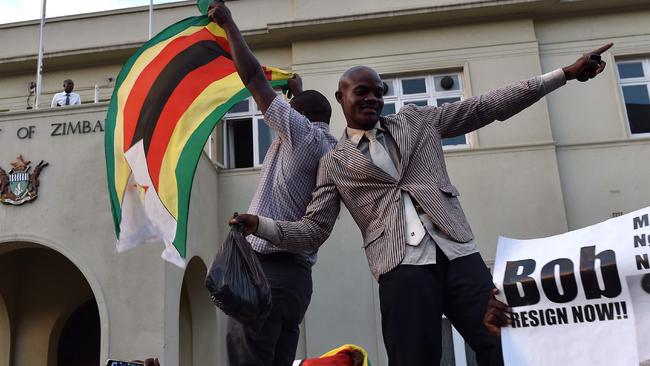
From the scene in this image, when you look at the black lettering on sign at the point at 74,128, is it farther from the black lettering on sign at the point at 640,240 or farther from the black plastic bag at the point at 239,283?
the black lettering on sign at the point at 640,240

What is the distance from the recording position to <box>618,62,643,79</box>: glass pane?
→ 1173cm

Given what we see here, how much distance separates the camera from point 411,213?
8.87 feet

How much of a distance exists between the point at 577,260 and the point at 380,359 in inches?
330

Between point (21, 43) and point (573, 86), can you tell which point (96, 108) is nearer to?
point (21, 43)

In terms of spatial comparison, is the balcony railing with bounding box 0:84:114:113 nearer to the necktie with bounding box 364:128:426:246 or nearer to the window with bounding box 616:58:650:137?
the window with bounding box 616:58:650:137

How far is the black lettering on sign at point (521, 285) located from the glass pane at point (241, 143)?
→ 9871mm

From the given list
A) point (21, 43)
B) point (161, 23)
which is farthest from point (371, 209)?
point (21, 43)

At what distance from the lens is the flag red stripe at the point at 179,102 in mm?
4957

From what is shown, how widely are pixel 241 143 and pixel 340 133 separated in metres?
2.16

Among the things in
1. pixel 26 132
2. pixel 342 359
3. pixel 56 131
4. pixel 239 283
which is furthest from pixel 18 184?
pixel 239 283

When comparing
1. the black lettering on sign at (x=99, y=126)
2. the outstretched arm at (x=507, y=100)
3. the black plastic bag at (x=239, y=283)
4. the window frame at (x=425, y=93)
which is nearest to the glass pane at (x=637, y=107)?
the window frame at (x=425, y=93)

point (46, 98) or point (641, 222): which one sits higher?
point (46, 98)

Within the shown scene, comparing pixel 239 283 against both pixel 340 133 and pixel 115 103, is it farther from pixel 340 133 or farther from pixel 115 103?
pixel 340 133

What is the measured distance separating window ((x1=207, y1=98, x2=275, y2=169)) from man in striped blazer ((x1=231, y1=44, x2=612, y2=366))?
915 cm
